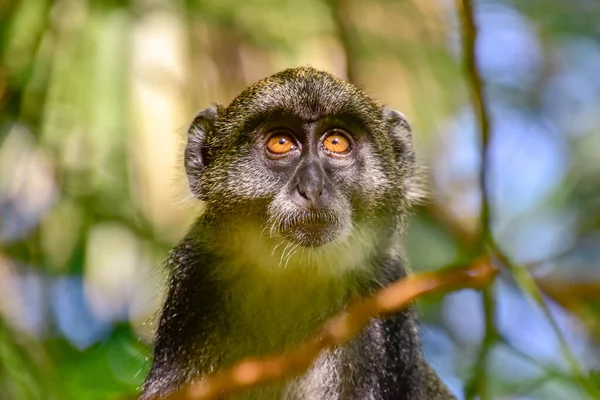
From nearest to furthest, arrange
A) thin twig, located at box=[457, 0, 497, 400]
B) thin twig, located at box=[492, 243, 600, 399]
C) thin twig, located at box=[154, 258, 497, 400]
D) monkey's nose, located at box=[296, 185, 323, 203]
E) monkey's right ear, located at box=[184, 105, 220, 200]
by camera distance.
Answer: thin twig, located at box=[154, 258, 497, 400] < thin twig, located at box=[492, 243, 600, 399] < thin twig, located at box=[457, 0, 497, 400] < monkey's nose, located at box=[296, 185, 323, 203] < monkey's right ear, located at box=[184, 105, 220, 200]

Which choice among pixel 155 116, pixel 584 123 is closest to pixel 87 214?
pixel 155 116

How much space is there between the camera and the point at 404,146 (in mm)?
4574

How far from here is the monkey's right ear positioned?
446 cm

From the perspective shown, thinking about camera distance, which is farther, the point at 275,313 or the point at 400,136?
the point at 400,136

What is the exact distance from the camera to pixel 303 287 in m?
4.18

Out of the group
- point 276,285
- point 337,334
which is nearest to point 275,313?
point 276,285

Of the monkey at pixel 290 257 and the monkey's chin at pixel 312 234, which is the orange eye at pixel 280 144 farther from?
the monkey's chin at pixel 312 234

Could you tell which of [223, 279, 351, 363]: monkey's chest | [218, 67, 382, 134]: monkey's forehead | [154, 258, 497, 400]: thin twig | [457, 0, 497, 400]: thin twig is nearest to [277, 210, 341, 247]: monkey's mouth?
[223, 279, 351, 363]: monkey's chest

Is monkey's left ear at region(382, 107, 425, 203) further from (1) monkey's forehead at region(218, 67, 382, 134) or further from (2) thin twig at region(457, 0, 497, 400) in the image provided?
(2) thin twig at region(457, 0, 497, 400)

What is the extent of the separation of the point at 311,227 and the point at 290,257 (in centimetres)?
28

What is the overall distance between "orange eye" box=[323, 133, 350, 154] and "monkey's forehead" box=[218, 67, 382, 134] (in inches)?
4.1

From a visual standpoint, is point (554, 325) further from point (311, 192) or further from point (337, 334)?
point (311, 192)

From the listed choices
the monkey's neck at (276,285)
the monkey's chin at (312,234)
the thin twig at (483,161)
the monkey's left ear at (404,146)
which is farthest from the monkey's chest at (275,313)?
the thin twig at (483,161)

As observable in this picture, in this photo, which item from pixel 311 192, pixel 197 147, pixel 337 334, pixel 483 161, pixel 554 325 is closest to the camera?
pixel 337 334
